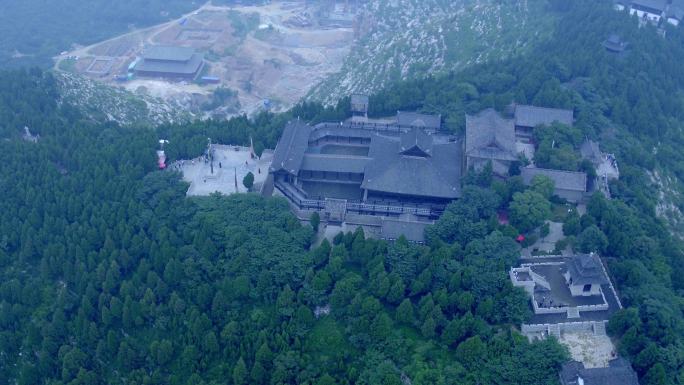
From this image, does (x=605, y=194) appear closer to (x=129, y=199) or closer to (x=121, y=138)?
(x=129, y=199)

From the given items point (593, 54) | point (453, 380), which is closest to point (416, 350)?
point (453, 380)

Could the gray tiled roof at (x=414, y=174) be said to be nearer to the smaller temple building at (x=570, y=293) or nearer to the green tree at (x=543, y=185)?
the green tree at (x=543, y=185)

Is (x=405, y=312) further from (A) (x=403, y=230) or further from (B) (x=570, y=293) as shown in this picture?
(B) (x=570, y=293)

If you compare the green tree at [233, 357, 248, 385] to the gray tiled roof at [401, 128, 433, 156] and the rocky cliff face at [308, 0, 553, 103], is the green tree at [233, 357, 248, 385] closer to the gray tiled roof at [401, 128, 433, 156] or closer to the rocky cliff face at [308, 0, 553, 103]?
the gray tiled roof at [401, 128, 433, 156]

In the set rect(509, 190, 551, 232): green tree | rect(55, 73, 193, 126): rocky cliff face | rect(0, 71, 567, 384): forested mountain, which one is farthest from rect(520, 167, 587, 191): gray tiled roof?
rect(55, 73, 193, 126): rocky cliff face

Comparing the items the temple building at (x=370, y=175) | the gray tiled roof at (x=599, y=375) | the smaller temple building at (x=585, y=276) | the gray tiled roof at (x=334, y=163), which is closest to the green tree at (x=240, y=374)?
the temple building at (x=370, y=175)

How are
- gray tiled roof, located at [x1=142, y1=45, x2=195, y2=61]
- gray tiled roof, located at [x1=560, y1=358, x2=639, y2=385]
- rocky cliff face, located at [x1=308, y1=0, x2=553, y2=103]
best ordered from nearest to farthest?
1. gray tiled roof, located at [x1=560, y1=358, x2=639, y2=385]
2. rocky cliff face, located at [x1=308, y1=0, x2=553, y2=103]
3. gray tiled roof, located at [x1=142, y1=45, x2=195, y2=61]

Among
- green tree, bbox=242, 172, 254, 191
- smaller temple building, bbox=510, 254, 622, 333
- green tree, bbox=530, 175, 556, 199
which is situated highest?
green tree, bbox=530, 175, 556, 199
